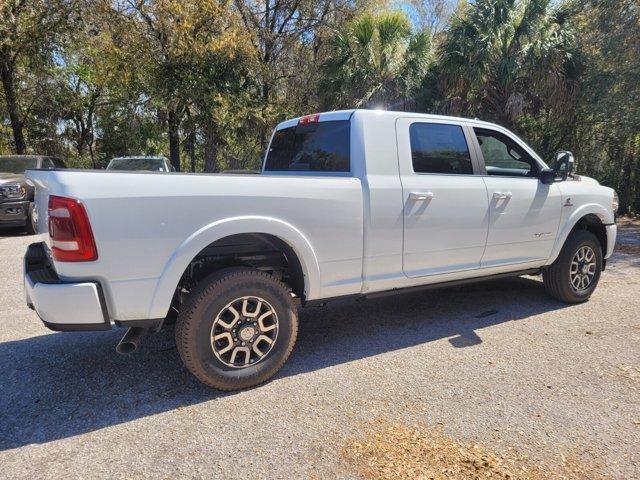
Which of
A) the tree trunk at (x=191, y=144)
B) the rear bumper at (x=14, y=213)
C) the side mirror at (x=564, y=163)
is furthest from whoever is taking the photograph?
the tree trunk at (x=191, y=144)

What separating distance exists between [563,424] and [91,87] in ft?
83.7

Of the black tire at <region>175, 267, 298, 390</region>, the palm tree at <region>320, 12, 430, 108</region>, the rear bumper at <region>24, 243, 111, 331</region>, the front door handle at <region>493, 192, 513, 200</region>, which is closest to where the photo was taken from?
the rear bumper at <region>24, 243, 111, 331</region>

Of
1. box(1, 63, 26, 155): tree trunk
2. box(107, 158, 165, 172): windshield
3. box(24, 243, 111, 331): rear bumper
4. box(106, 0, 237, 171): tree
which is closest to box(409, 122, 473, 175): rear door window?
box(24, 243, 111, 331): rear bumper

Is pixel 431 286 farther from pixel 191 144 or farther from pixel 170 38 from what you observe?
pixel 191 144

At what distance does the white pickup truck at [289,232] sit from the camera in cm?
269

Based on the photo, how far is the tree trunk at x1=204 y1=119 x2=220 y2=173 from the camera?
55.6 feet

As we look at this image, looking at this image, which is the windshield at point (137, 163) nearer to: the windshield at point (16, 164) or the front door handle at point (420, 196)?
the windshield at point (16, 164)

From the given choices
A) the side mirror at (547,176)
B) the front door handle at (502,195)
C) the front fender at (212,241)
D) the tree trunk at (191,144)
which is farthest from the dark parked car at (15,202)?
the side mirror at (547,176)

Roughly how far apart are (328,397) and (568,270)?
328 cm

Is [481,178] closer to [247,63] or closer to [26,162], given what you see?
[26,162]

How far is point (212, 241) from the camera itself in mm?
2961

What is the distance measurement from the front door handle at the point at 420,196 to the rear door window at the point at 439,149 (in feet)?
0.71

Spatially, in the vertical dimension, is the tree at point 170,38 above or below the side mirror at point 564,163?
above

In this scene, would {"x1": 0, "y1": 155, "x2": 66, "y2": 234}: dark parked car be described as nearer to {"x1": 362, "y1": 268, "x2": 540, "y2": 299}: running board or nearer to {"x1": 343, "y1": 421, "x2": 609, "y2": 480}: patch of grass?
{"x1": 362, "y1": 268, "x2": 540, "y2": 299}: running board
